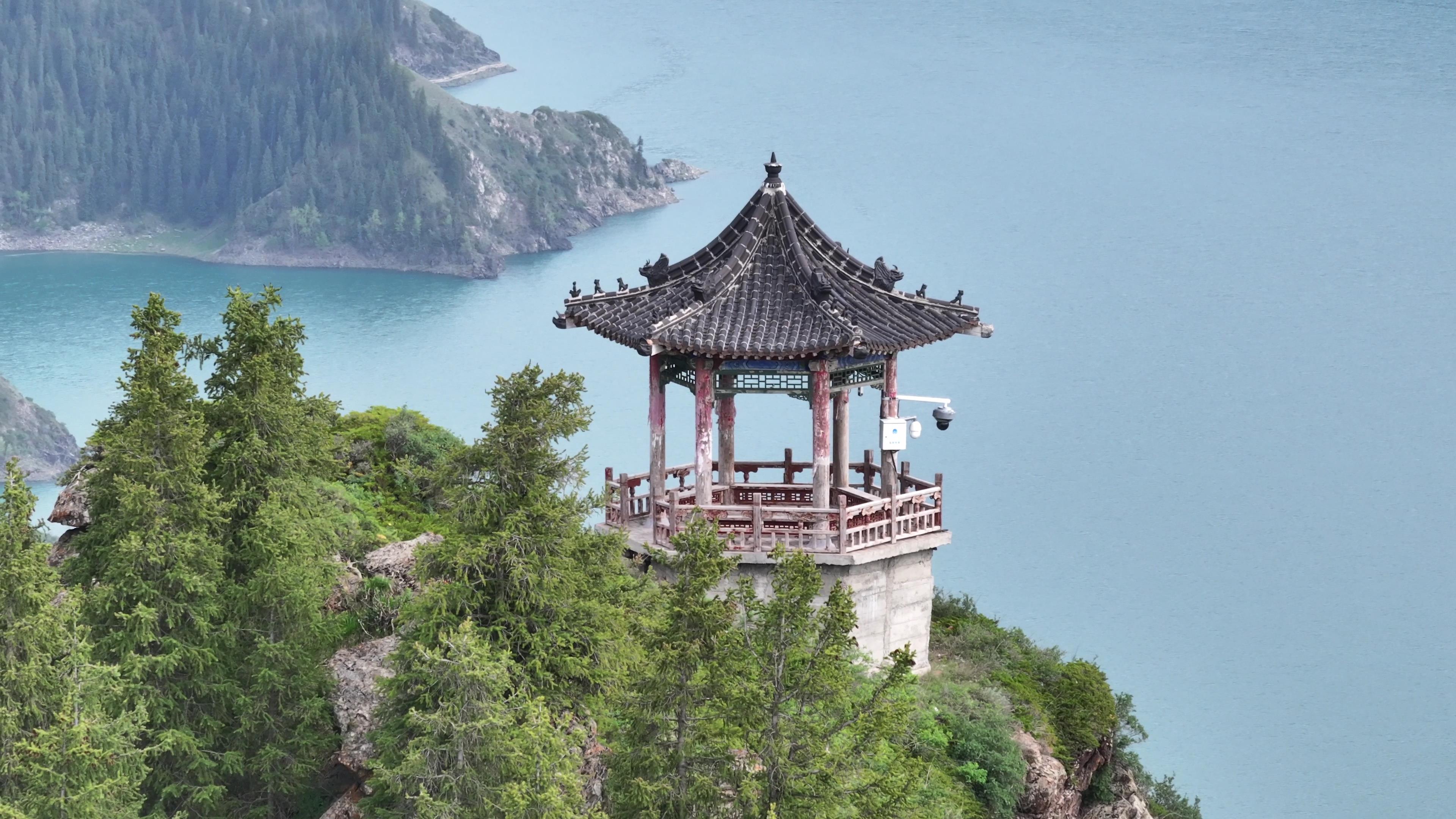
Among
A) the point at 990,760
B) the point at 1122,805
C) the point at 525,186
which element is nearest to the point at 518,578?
the point at 990,760

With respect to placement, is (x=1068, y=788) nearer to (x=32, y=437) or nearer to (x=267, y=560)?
(x=267, y=560)

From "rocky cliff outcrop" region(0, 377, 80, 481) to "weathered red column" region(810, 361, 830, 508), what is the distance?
44736 millimetres

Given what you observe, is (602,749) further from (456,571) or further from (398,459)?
(398,459)

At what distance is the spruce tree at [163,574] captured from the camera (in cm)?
2341

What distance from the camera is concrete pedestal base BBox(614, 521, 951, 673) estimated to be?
2744cm

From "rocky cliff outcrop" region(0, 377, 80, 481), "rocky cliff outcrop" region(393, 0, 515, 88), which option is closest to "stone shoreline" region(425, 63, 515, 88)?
"rocky cliff outcrop" region(393, 0, 515, 88)

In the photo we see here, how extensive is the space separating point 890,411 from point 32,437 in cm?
4739

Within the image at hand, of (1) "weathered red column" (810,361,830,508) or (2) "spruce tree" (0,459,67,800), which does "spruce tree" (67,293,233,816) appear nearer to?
(2) "spruce tree" (0,459,67,800)

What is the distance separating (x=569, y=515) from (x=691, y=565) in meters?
2.33

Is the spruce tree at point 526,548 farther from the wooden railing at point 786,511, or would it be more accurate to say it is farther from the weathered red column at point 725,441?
the weathered red column at point 725,441

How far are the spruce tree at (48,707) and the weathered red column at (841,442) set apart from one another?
467 inches

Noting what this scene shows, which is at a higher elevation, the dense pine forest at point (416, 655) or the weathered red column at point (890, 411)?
the weathered red column at point (890, 411)

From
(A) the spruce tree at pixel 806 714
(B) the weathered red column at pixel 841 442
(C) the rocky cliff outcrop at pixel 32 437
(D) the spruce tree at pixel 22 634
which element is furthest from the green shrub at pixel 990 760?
(C) the rocky cliff outcrop at pixel 32 437

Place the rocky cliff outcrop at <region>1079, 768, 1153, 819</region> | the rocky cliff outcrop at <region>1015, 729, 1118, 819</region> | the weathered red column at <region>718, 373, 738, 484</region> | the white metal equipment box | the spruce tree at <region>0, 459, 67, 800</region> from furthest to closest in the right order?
the weathered red column at <region>718, 373, 738, 484</region> → the rocky cliff outcrop at <region>1079, 768, 1153, 819</region> → the white metal equipment box → the rocky cliff outcrop at <region>1015, 729, 1118, 819</region> → the spruce tree at <region>0, 459, 67, 800</region>
